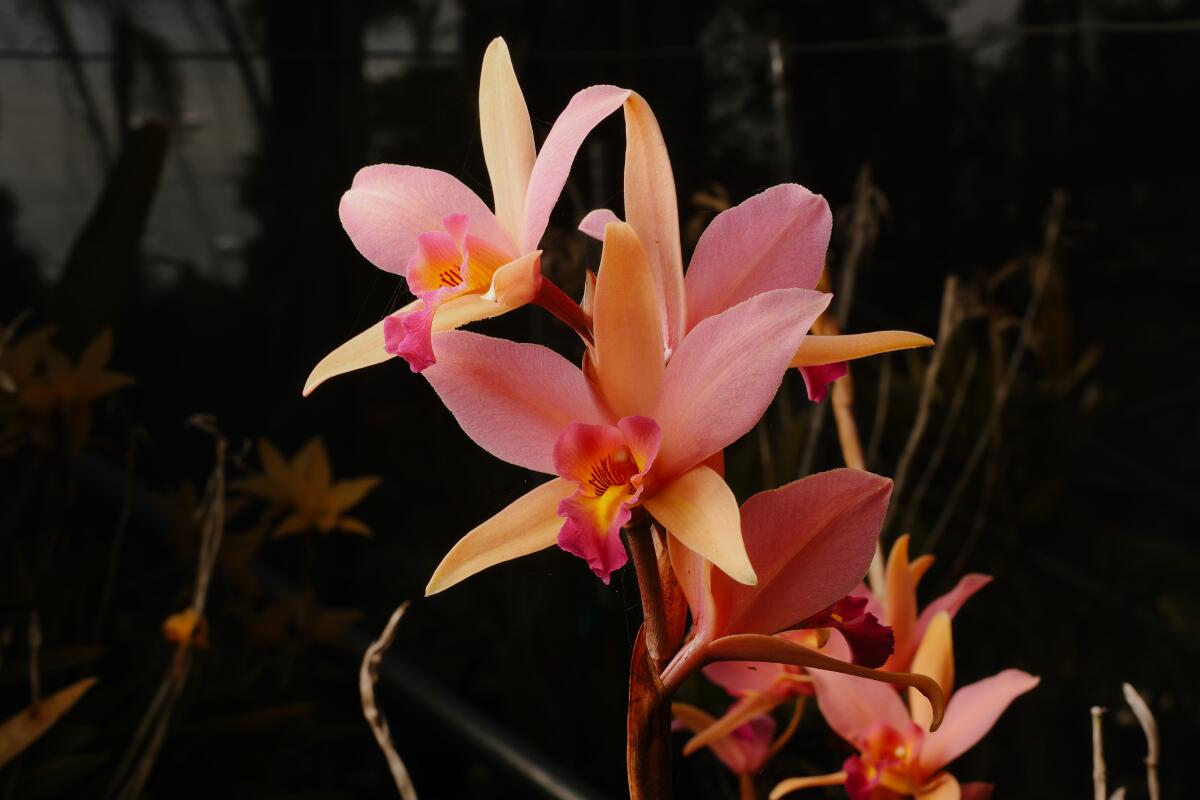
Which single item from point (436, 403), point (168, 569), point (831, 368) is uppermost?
point (831, 368)

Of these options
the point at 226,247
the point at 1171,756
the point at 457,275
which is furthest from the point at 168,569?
the point at 1171,756

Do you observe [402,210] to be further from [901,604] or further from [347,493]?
[347,493]

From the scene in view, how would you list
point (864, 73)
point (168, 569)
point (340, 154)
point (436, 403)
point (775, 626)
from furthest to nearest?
1. point (864, 73)
2. point (340, 154)
3. point (168, 569)
4. point (436, 403)
5. point (775, 626)

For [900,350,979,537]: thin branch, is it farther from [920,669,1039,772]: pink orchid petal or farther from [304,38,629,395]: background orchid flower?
[304,38,629,395]: background orchid flower

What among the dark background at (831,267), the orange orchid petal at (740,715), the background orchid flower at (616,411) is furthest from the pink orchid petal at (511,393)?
the dark background at (831,267)

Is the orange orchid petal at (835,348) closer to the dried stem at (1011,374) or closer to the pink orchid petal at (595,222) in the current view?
the pink orchid petal at (595,222)

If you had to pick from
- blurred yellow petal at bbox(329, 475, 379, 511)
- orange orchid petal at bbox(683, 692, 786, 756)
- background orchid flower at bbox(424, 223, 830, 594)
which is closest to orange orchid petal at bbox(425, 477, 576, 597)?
background orchid flower at bbox(424, 223, 830, 594)

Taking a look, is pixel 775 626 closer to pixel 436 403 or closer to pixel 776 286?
pixel 776 286

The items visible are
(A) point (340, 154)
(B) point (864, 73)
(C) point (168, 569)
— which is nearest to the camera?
(C) point (168, 569)
